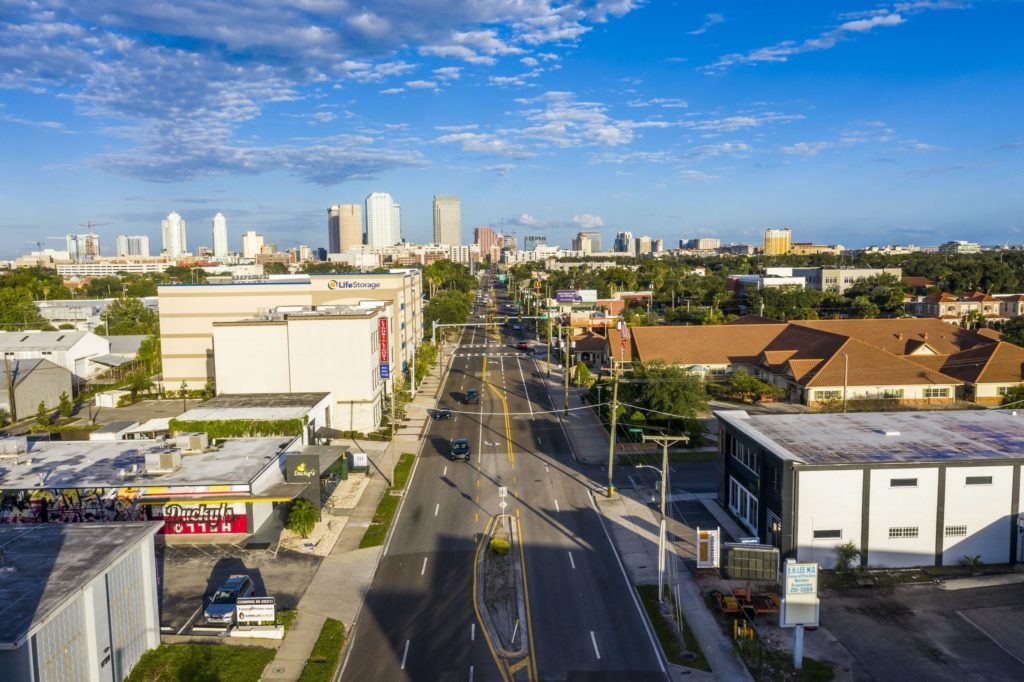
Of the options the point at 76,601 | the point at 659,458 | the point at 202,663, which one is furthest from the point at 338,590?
the point at 659,458

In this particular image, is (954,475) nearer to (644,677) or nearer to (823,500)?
(823,500)

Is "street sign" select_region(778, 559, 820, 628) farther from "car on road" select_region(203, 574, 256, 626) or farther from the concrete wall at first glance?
"car on road" select_region(203, 574, 256, 626)

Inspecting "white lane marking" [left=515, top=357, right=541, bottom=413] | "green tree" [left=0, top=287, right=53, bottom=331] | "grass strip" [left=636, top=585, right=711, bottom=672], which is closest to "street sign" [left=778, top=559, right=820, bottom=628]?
"grass strip" [left=636, top=585, right=711, bottom=672]

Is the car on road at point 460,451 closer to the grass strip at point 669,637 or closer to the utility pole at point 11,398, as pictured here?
the grass strip at point 669,637

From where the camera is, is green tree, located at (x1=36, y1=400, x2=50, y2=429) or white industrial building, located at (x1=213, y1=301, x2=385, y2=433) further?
green tree, located at (x1=36, y1=400, x2=50, y2=429)

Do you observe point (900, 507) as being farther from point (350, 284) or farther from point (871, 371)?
point (350, 284)

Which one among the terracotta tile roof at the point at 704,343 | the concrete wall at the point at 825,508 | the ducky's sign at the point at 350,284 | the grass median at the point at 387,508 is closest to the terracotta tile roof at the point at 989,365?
the terracotta tile roof at the point at 704,343

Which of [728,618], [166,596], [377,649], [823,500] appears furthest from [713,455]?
[166,596]
